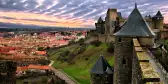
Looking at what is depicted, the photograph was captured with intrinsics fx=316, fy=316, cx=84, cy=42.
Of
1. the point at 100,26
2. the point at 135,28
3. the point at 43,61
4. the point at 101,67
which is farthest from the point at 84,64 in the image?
the point at 135,28

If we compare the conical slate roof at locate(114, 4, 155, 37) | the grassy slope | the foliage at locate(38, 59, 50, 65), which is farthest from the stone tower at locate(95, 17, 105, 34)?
the conical slate roof at locate(114, 4, 155, 37)

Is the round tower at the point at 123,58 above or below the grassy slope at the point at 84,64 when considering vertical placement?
above

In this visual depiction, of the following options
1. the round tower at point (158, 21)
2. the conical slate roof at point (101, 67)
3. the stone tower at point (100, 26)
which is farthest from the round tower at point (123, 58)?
the stone tower at point (100, 26)

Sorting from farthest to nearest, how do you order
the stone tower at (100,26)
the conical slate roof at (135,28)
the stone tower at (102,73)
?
the stone tower at (100,26) < the stone tower at (102,73) < the conical slate roof at (135,28)

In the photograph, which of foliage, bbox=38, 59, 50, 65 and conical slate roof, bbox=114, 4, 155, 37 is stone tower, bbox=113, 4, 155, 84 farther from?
foliage, bbox=38, 59, 50, 65

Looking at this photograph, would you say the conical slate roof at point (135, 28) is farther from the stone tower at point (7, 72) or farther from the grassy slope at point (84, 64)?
the grassy slope at point (84, 64)

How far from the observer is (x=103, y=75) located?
20.4 m

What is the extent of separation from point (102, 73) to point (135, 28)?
5.41 m

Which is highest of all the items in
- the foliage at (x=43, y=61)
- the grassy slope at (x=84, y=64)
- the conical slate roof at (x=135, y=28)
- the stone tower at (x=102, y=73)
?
the conical slate roof at (x=135, y=28)

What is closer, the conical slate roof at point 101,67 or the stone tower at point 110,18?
the conical slate roof at point 101,67

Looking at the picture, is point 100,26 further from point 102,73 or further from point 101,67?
point 102,73

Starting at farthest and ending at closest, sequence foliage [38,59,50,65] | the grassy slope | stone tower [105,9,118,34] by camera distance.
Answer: foliage [38,59,50,65], stone tower [105,9,118,34], the grassy slope

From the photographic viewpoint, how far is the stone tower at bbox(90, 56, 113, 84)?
2009 cm

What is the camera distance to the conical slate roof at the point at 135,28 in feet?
52.1
